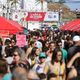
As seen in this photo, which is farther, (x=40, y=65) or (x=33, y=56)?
(x=33, y=56)

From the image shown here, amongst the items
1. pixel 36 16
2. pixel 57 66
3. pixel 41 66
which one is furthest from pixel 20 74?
pixel 36 16

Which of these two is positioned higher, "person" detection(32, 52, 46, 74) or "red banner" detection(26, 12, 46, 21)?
"person" detection(32, 52, 46, 74)

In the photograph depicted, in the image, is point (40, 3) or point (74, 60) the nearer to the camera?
point (74, 60)

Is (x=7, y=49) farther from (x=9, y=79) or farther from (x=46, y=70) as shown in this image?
(x=9, y=79)

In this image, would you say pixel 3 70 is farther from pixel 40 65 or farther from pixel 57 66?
pixel 40 65

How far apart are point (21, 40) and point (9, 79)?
32.1 feet

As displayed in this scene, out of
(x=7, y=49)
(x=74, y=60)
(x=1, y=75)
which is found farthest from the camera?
(x=7, y=49)

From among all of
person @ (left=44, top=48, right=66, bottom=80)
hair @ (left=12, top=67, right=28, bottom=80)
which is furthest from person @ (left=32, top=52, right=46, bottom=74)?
hair @ (left=12, top=67, right=28, bottom=80)

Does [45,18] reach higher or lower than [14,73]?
lower

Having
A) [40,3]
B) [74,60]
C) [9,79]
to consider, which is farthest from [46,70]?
[40,3]

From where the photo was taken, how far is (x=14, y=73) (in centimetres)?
553

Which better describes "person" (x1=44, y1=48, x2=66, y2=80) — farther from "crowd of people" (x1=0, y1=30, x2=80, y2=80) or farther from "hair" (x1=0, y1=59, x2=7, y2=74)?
"hair" (x1=0, y1=59, x2=7, y2=74)

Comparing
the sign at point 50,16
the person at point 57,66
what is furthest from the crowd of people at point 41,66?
the sign at point 50,16

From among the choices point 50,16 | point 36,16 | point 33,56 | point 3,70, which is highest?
point 3,70
